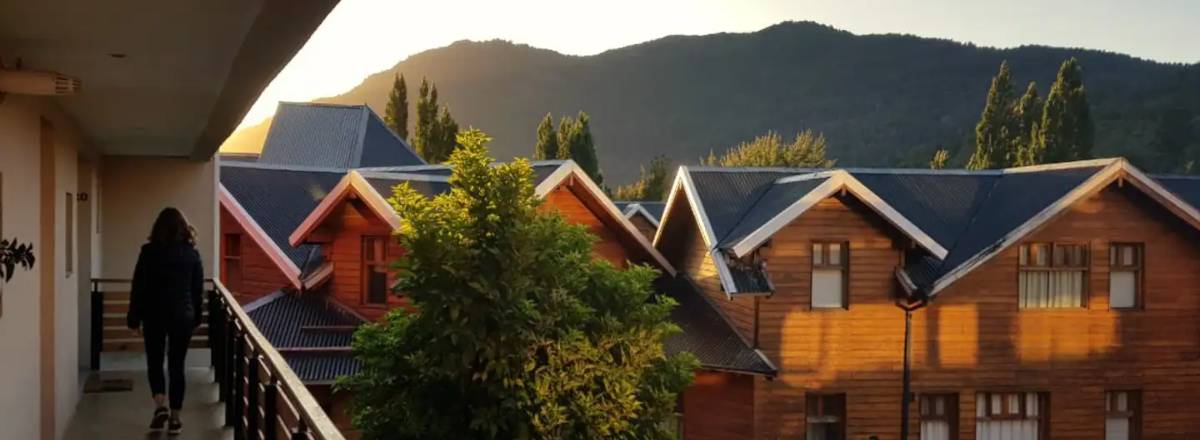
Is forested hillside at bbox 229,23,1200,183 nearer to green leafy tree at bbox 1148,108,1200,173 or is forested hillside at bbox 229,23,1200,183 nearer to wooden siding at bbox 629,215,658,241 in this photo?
green leafy tree at bbox 1148,108,1200,173

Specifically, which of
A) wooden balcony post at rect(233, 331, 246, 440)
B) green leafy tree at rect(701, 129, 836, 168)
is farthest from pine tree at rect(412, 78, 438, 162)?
wooden balcony post at rect(233, 331, 246, 440)

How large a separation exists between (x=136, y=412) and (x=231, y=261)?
15.7 meters

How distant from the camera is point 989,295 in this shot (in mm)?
20062

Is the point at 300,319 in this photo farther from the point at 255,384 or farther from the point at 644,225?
the point at 255,384

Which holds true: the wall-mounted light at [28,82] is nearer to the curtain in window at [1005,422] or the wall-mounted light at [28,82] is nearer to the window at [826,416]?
the window at [826,416]

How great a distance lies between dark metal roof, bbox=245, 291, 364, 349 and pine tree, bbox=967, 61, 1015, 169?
43079 millimetres

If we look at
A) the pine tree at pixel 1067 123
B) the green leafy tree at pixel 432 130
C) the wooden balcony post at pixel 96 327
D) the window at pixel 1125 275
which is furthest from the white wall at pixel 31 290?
the pine tree at pixel 1067 123

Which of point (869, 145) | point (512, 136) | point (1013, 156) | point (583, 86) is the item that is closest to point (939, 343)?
point (1013, 156)

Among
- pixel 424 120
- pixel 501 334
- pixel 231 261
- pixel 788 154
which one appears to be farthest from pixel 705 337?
pixel 788 154

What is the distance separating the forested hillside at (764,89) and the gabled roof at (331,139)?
5815cm

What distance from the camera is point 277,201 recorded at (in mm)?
24438

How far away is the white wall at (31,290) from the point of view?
22.1ft

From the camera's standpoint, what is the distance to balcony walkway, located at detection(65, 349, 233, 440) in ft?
27.8

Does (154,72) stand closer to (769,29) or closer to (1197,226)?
(1197,226)
